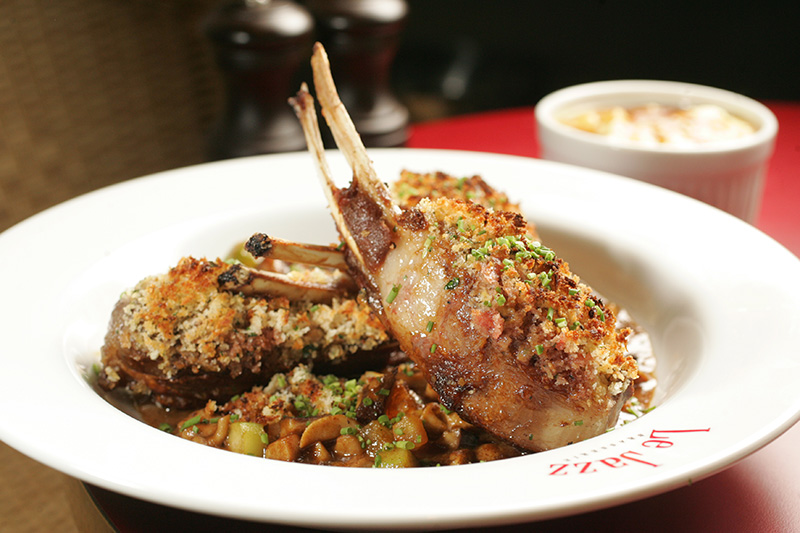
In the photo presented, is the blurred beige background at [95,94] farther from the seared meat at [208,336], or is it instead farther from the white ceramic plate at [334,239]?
the seared meat at [208,336]

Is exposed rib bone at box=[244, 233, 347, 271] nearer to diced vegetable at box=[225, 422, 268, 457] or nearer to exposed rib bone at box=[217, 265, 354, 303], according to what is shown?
exposed rib bone at box=[217, 265, 354, 303]

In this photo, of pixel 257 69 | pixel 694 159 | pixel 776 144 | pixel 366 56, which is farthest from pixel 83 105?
pixel 776 144

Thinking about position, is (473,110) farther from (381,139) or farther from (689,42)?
(381,139)

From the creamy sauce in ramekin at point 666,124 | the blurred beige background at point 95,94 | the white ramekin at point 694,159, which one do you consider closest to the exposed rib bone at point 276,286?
the white ramekin at point 694,159

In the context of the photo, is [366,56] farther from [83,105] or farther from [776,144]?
[776,144]

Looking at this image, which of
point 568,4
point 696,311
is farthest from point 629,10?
point 696,311

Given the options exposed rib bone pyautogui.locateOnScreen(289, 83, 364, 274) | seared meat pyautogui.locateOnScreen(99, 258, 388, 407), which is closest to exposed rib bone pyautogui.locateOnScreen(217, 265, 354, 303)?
seared meat pyautogui.locateOnScreen(99, 258, 388, 407)
